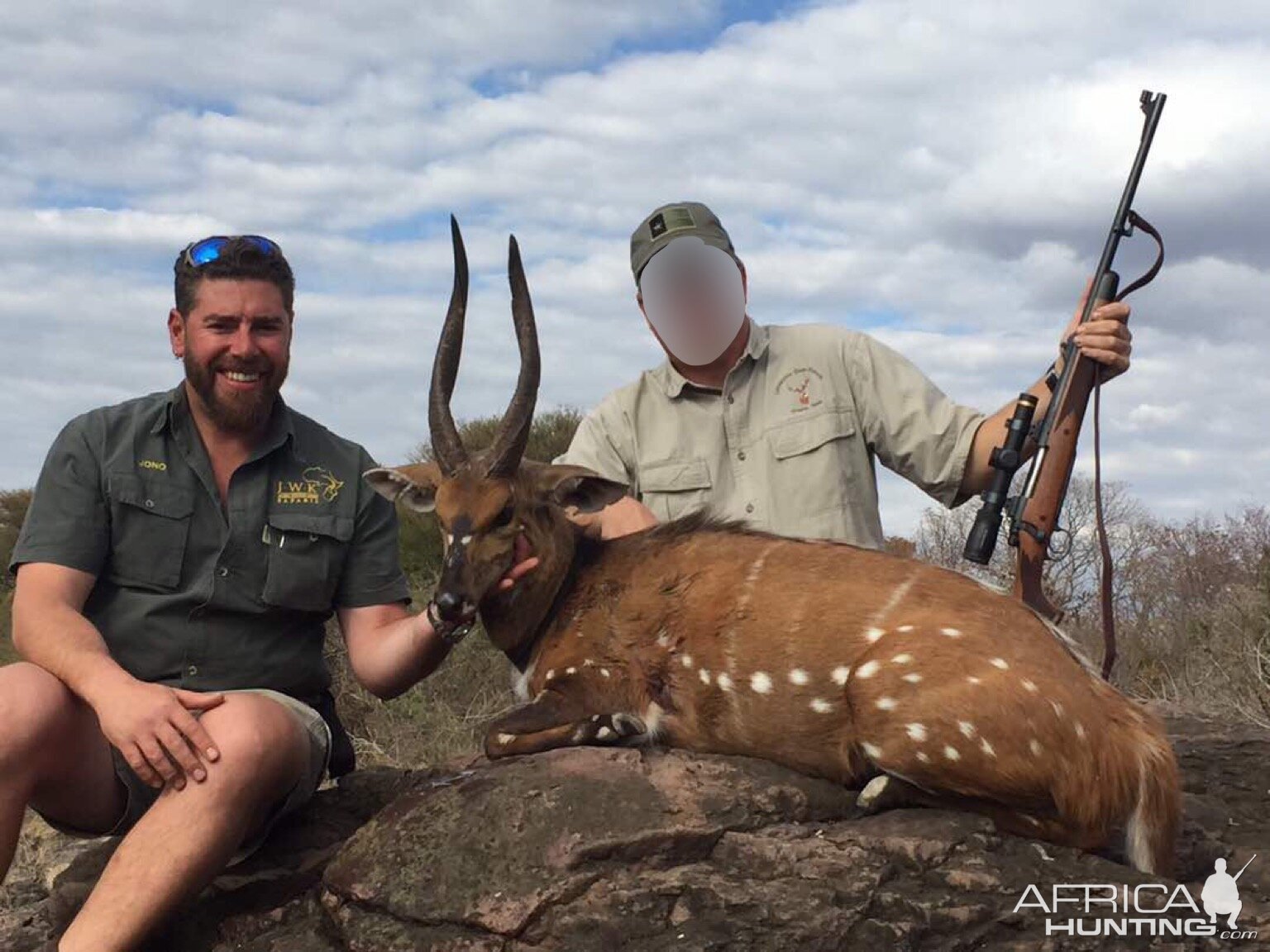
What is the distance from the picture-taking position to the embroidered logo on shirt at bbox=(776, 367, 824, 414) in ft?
24.4

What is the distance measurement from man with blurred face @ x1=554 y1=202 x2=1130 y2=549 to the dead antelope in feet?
4.66

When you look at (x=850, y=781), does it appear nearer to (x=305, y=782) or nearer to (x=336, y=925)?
(x=336, y=925)

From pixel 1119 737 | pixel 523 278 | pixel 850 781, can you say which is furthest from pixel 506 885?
pixel 523 278

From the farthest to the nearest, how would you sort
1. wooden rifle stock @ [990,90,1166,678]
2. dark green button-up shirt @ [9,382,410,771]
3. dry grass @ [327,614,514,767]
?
dry grass @ [327,614,514,767]
wooden rifle stock @ [990,90,1166,678]
dark green button-up shirt @ [9,382,410,771]

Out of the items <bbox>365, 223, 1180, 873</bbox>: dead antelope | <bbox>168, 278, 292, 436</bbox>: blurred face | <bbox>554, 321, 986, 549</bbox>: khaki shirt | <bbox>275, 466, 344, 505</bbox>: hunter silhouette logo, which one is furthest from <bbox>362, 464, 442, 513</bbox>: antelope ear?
<bbox>554, 321, 986, 549</bbox>: khaki shirt

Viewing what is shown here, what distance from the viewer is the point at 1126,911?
4.57 metres

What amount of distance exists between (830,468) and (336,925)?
3.52 m

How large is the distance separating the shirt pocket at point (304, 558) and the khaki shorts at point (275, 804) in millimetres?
413

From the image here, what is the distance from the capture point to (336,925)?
4.93m

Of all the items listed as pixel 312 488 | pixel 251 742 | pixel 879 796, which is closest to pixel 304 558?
pixel 312 488

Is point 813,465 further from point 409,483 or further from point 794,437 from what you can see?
point 409,483

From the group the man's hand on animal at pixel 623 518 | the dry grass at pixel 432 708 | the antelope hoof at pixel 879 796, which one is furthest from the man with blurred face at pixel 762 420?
the dry grass at pixel 432 708

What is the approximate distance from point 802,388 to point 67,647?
3.77m

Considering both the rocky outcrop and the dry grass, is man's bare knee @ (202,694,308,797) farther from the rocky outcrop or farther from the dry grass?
the dry grass
